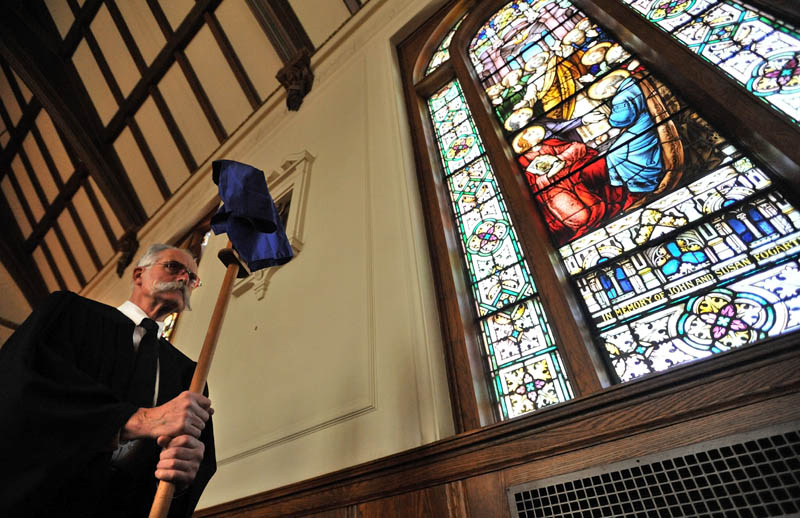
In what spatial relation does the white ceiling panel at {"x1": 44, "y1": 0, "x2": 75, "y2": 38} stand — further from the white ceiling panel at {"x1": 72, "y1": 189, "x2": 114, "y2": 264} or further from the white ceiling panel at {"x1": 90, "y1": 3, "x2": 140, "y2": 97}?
the white ceiling panel at {"x1": 72, "y1": 189, "x2": 114, "y2": 264}

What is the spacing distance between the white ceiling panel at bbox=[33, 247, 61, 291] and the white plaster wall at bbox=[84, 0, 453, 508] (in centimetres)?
645

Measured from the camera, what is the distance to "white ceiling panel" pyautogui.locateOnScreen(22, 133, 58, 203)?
26.9ft

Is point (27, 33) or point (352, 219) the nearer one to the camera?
point (352, 219)

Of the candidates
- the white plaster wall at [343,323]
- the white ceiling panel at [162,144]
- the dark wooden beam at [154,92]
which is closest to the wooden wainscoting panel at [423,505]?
the white plaster wall at [343,323]

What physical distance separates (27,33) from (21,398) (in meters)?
8.74

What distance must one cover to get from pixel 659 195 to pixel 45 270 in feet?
36.4

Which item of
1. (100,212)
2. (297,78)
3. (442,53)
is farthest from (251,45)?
(100,212)

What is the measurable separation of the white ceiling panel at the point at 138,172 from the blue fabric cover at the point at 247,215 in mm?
6073

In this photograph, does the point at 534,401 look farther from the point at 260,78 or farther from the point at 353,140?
the point at 260,78

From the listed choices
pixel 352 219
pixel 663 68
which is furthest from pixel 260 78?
pixel 663 68

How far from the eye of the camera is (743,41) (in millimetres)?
2162

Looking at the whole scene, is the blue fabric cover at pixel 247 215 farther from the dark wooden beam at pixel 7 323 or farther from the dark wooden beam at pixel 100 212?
the dark wooden beam at pixel 7 323

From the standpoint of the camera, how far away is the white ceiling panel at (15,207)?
900 centimetres

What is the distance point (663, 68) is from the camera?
2.36m
